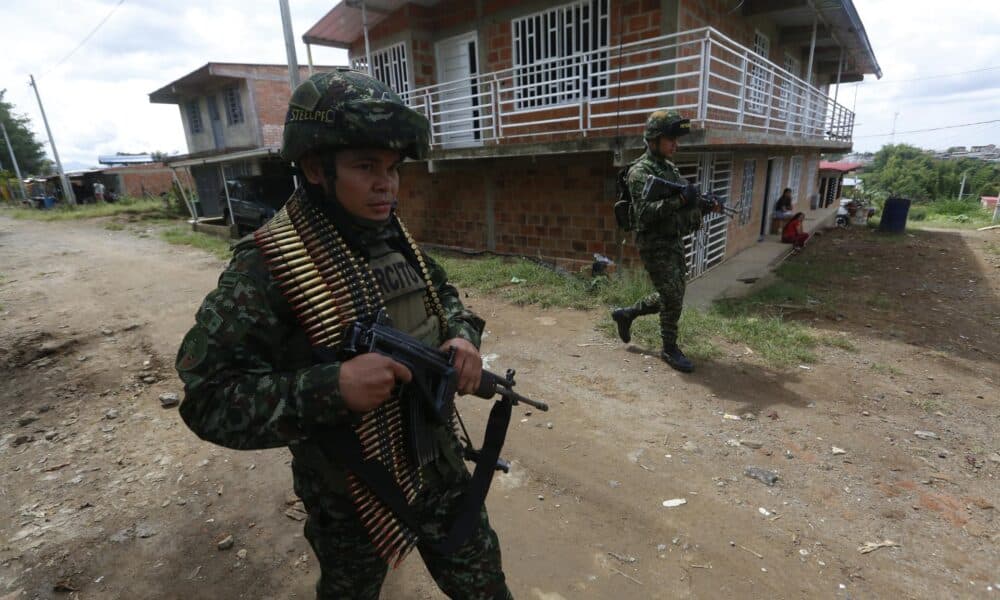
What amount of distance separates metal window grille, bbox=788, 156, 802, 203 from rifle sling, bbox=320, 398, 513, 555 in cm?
1484

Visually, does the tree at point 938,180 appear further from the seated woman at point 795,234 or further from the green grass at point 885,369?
the green grass at point 885,369

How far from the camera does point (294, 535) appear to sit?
246 cm

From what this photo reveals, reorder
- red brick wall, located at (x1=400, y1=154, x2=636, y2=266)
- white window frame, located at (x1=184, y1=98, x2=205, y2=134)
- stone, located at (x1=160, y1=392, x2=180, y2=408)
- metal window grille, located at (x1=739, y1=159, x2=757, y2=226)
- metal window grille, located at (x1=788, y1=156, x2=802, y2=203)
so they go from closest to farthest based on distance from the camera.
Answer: stone, located at (x1=160, y1=392, x2=180, y2=408), red brick wall, located at (x1=400, y1=154, x2=636, y2=266), metal window grille, located at (x1=739, y1=159, x2=757, y2=226), metal window grille, located at (x1=788, y1=156, x2=802, y2=203), white window frame, located at (x1=184, y1=98, x2=205, y2=134)

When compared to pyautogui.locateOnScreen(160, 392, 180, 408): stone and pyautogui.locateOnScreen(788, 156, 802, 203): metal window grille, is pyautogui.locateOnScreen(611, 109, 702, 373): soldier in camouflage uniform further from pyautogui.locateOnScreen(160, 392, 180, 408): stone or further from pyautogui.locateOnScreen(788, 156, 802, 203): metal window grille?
pyautogui.locateOnScreen(788, 156, 802, 203): metal window grille

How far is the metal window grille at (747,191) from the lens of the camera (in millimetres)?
9953

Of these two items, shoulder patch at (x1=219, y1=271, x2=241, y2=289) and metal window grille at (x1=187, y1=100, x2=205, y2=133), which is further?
metal window grille at (x1=187, y1=100, x2=205, y2=133)

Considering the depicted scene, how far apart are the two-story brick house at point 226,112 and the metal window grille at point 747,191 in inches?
520

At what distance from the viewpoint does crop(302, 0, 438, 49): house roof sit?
9219 millimetres

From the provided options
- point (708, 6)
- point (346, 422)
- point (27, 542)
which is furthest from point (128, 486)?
point (708, 6)

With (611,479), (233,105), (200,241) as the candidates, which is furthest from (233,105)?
(611,479)

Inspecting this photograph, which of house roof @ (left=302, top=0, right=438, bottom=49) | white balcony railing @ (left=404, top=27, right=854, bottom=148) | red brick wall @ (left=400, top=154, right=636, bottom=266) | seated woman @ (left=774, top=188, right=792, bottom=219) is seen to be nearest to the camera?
white balcony railing @ (left=404, top=27, right=854, bottom=148)

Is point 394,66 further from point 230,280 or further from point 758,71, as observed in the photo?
point 230,280

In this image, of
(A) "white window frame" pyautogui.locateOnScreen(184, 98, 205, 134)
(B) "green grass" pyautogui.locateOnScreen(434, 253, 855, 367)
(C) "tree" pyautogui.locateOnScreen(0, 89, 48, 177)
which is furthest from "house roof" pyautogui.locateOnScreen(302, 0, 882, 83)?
(C) "tree" pyautogui.locateOnScreen(0, 89, 48, 177)

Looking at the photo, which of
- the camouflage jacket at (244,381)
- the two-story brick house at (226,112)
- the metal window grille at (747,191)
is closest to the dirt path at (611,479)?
the camouflage jacket at (244,381)
